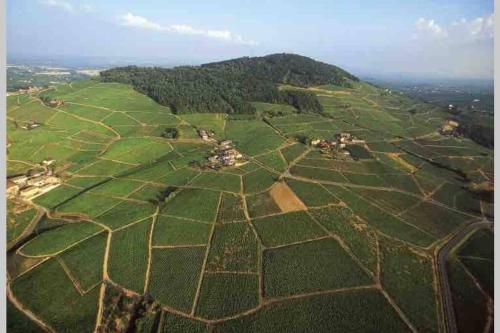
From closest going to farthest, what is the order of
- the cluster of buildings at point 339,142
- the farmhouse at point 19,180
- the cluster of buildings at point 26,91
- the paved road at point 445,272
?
the paved road at point 445,272 → the farmhouse at point 19,180 → the cluster of buildings at point 339,142 → the cluster of buildings at point 26,91

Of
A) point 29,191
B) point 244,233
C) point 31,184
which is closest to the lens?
point 244,233

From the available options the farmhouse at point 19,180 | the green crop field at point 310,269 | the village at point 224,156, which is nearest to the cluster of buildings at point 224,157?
the village at point 224,156

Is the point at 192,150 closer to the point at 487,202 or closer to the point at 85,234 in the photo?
the point at 85,234

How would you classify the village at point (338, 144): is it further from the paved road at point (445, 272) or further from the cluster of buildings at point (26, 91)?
the cluster of buildings at point (26, 91)

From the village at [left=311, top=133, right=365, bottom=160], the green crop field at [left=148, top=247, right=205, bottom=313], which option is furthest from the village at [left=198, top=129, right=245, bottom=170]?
the green crop field at [left=148, top=247, right=205, bottom=313]

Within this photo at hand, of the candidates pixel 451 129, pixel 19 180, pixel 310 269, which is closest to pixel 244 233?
pixel 310 269

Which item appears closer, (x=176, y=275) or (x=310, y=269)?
(x=176, y=275)

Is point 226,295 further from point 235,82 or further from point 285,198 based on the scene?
point 235,82
